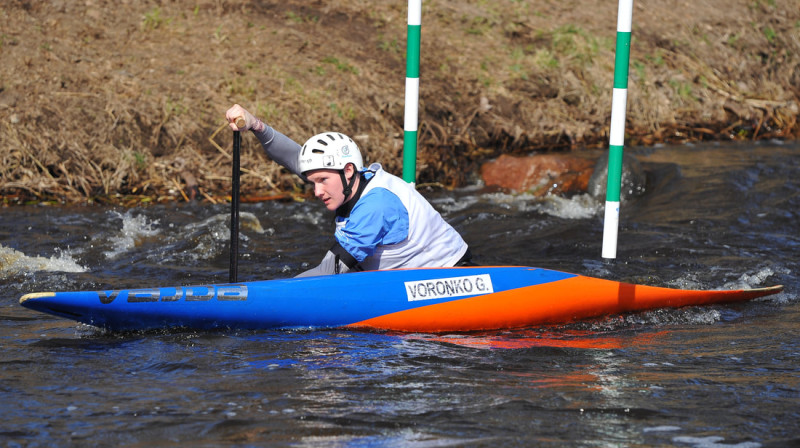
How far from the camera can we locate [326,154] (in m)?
4.62

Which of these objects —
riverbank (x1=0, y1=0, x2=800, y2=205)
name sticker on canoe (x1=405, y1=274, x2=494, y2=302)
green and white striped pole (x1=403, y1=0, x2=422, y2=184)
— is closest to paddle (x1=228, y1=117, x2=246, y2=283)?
name sticker on canoe (x1=405, y1=274, x2=494, y2=302)

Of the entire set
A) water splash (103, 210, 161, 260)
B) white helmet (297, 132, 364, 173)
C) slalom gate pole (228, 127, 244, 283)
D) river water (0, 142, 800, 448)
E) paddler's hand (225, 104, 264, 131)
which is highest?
paddler's hand (225, 104, 264, 131)

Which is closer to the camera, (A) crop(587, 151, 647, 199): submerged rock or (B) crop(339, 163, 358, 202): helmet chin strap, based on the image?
(B) crop(339, 163, 358, 202): helmet chin strap

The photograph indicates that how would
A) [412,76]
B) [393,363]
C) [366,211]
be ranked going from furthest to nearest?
[412,76] → [366,211] → [393,363]

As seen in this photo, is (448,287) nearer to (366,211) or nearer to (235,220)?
(366,211)

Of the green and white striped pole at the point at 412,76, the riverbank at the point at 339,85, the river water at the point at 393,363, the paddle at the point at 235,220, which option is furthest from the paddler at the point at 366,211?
the riverbank at the point at 339,85

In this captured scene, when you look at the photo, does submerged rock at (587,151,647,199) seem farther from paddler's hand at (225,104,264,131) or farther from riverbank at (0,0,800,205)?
paddler's hand at (225,104,264,131)

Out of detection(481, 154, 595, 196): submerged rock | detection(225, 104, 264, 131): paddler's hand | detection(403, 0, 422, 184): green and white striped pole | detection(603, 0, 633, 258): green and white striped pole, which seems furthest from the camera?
detection(481, 154, 595, 196): submerged rock

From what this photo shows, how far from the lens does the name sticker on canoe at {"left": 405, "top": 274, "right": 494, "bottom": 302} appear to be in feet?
16.0

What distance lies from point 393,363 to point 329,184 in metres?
1.05

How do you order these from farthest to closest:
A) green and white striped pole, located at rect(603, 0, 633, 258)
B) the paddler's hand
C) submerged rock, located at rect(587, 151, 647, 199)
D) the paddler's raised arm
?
submerged rock, located at rect(587, 151, 647, 199)
green and white striped pole, located at rect(603, 0, 633, 258)
the paddler's raised arm
the paddler's hand

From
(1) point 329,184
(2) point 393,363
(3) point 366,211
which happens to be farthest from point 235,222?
(2) point 393,363

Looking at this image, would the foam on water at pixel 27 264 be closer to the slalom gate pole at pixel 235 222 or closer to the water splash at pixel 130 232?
the water splash at pixel 130 232

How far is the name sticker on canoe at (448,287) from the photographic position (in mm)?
4871
